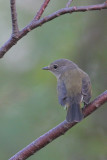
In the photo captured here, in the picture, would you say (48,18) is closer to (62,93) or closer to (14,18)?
(14,18)

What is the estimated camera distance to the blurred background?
4984 millimetres

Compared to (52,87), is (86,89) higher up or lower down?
higher up

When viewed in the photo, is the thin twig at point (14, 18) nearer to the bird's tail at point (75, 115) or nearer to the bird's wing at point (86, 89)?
the bird's tail at point (75, 115)

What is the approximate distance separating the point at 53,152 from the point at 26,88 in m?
0.97

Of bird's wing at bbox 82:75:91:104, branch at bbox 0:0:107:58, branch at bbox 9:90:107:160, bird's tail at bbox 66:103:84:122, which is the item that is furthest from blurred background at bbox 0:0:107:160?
branch at bbox 0:0:107:58

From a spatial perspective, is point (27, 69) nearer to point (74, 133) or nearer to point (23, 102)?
point (23, 102)

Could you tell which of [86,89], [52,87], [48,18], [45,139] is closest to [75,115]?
[45,139]

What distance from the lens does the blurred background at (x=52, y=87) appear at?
4.98 metres

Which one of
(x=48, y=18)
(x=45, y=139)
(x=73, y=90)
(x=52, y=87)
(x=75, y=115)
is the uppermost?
(x=48, y=18)

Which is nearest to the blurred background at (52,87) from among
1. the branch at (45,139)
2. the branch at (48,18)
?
the branch at (45,139)

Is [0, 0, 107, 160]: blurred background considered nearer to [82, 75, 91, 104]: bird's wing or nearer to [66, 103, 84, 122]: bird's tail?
[82, 75, 91, 104]: bird's wing

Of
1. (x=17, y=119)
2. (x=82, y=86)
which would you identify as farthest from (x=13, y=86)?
(x=82, y=86)

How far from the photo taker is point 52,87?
211 inches

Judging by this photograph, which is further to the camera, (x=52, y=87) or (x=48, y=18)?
(x=52, y=87)
